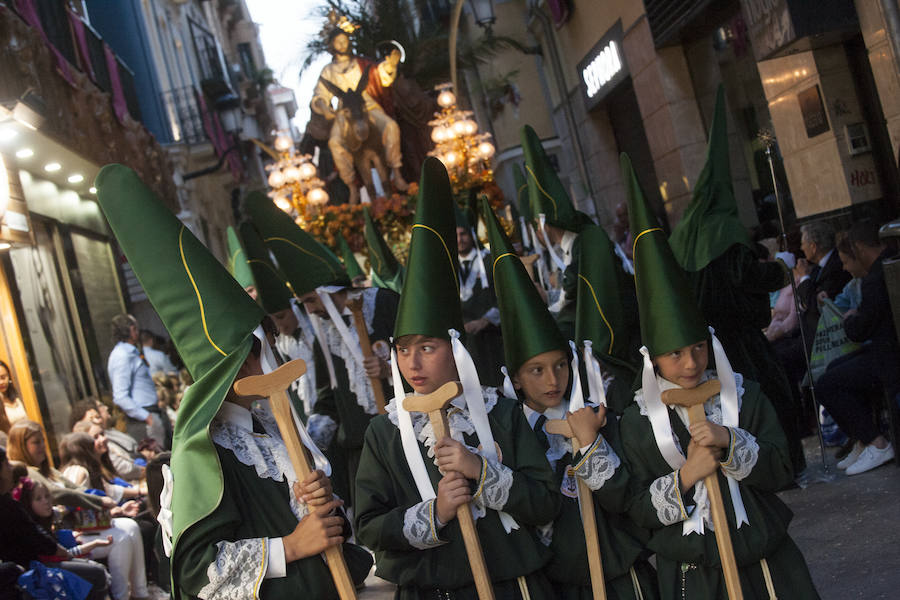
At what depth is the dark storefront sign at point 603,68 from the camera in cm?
1317

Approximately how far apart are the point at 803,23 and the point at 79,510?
5.85 meters

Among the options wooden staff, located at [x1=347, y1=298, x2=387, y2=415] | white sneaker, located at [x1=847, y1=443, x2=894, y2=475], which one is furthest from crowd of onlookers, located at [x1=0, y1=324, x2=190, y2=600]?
white sneaker, located at [x1=847, y1=443, x2=894, y2=475]

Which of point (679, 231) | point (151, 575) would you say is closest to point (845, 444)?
point (679, 231)

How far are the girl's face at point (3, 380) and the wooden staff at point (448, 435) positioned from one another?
518 centimetres

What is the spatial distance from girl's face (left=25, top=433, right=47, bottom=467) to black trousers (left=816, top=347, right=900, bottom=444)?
4.77 metres

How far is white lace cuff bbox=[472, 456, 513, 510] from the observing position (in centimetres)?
299

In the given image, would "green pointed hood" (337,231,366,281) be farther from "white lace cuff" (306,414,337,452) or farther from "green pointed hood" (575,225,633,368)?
→ "green pointed hood" (575,225,633,368)

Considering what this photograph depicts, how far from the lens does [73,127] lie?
459 inches

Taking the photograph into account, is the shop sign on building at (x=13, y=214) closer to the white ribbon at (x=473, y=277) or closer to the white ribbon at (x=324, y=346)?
the white ribbon at (x=324, y=346)

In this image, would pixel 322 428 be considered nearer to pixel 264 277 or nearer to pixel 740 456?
pixel 264 277

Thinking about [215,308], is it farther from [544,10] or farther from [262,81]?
[262,81]

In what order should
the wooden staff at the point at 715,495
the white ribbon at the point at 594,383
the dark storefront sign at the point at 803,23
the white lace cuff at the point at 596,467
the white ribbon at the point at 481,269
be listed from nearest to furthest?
the wooden staff at the point at 715,495 < the white lace cuff at the point at 596,467 < the white ribbon at the point at 594,383 < the dark storefront sign at the point at 803,23 < the white ribbon at the point at 481,269

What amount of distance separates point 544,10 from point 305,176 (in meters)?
5.55

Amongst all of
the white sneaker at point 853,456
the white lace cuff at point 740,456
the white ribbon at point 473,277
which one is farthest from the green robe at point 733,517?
the white ribbon at point 473,277
